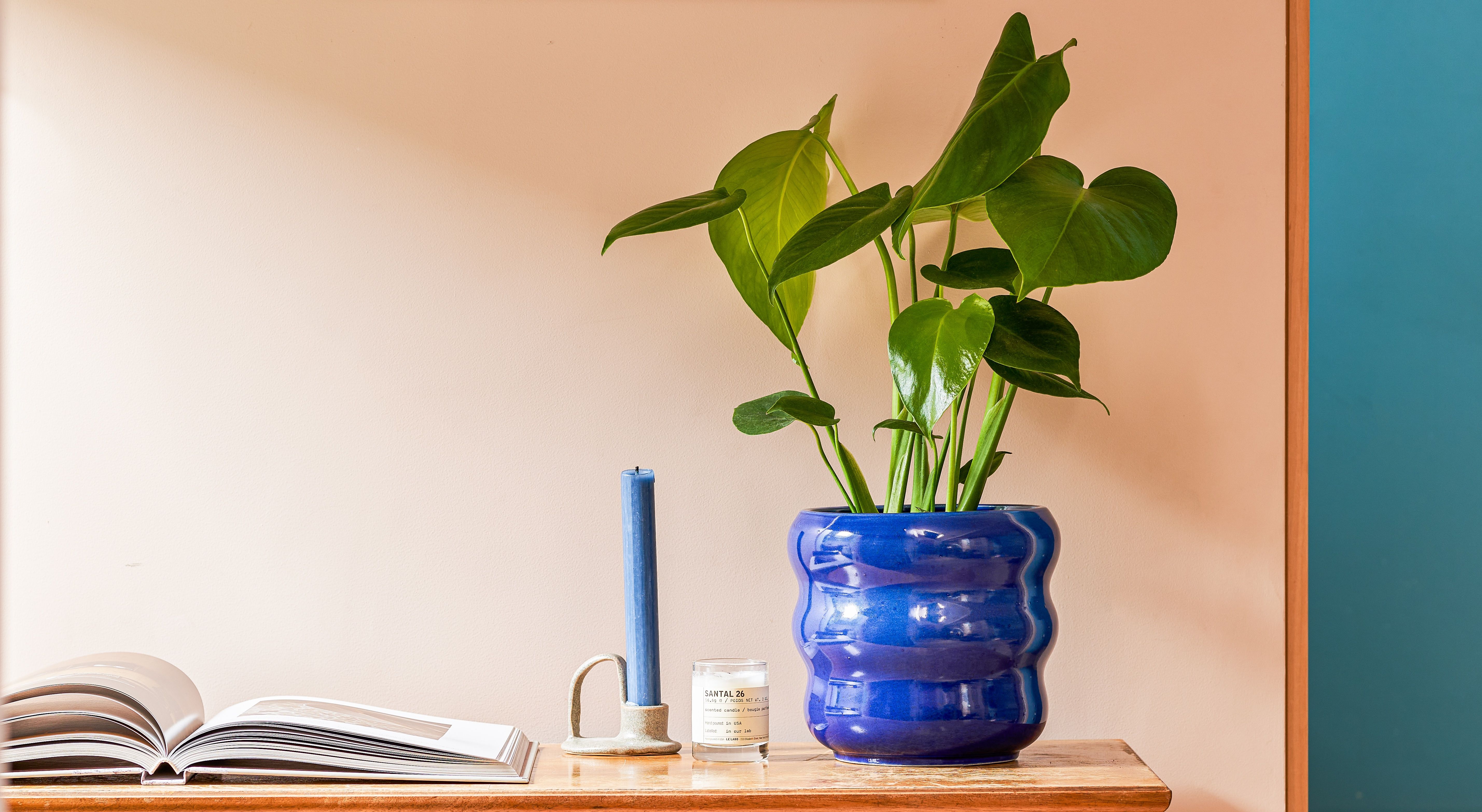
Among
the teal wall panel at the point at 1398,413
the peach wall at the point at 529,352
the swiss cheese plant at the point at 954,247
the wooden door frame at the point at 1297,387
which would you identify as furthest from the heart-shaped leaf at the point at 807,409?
the teal wall panel at the point at 1398,413

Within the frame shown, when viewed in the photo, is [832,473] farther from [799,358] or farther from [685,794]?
[685,794]

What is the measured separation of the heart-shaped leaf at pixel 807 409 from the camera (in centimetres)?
85

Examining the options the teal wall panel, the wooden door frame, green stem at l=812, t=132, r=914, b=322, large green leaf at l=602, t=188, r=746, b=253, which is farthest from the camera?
the teal wall panel

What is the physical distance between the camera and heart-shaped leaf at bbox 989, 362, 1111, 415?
0.84 m

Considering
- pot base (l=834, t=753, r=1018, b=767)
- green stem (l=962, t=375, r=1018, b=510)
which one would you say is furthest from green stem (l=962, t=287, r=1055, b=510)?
pot base (l=834, t=753, r=1018, b=767)

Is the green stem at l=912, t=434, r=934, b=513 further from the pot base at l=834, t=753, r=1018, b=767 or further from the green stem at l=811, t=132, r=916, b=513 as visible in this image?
the pot base at l=834, t=753, r=1018, b=767

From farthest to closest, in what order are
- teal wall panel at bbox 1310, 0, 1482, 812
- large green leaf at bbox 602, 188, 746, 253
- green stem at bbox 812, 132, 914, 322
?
teal wall panel at bbox 1310, 0, 1482, 812
green stem at bbox 812, 132, 914, 322
large green leaf at bbox 602, 188, 746, 253

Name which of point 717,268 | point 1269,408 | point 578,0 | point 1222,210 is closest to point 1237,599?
point 1269,408

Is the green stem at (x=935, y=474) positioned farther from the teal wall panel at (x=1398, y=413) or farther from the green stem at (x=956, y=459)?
the teal wall panel at (x=1398, y=413)

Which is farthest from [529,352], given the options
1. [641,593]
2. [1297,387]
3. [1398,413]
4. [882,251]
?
[1398,413]

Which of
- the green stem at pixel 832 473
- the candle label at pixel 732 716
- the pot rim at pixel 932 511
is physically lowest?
the candle label at pixel 732 716

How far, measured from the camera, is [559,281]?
1.08 metres

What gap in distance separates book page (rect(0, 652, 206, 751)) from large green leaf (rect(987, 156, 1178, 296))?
76 centimetres

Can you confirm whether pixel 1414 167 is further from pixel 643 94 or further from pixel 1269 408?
pixel 643 94
